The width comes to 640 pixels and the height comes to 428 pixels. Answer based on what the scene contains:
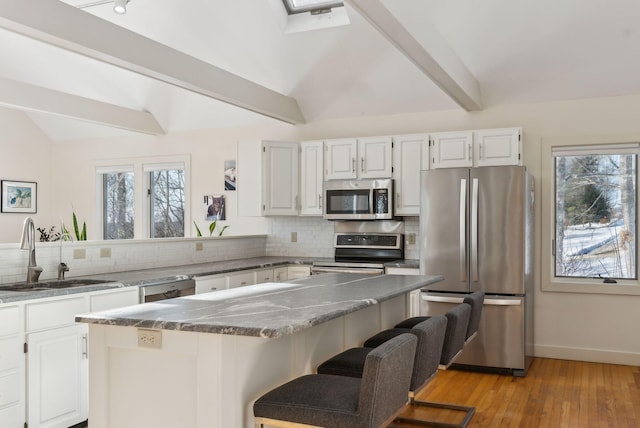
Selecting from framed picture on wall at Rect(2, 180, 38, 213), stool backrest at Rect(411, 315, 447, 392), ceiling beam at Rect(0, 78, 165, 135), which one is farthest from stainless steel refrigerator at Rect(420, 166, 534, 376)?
framed picture on wall at Rect(2, 180, 38, 213)

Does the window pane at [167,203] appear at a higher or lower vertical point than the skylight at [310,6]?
lower

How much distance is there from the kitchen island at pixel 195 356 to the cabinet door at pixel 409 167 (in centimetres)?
307

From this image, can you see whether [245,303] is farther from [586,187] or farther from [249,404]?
[586,187]

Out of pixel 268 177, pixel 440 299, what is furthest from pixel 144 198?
pixel 440 299

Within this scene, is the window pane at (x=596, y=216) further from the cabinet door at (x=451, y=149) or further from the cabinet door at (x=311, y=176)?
the cabinet door at (x=311, y=176)

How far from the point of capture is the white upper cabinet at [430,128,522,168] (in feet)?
17.8

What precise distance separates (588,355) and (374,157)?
273 centimetres

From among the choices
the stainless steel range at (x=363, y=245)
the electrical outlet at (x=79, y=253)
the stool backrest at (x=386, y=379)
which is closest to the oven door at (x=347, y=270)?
the stainless steel range at (x=363, y=245)

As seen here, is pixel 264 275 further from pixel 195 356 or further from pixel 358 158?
pixel 195 356

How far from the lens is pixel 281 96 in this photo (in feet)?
20.8

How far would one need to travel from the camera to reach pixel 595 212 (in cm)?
569

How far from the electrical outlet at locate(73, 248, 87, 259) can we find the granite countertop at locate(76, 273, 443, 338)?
1.72m

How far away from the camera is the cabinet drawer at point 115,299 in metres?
3.84

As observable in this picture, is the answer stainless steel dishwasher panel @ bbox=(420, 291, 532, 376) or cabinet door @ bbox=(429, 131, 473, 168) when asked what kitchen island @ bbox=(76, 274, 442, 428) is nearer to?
stainless steel dishwasher panel @ bbox=(420, 291, 532, 376)
